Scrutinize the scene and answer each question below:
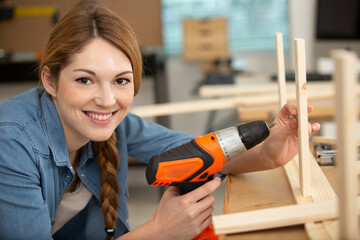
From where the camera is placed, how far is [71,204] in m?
1.33

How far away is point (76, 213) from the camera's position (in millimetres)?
1371

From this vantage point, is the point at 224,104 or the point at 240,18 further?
the point at 240,18

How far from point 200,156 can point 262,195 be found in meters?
0.17

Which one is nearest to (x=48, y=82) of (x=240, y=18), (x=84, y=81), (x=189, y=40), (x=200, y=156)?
(x=84, y=81)

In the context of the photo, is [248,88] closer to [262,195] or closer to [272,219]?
[262,195]

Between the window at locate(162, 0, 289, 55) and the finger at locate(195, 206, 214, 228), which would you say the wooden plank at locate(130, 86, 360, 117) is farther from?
the window at locate(162, 0, 289, 55)

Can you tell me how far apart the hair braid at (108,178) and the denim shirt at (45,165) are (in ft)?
0.14

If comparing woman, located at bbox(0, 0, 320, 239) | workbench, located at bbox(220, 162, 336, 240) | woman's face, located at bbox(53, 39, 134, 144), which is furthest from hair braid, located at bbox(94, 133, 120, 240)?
workbench, located at bbox(220, 162, 336, 240)

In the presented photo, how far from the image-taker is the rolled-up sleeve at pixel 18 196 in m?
1.00

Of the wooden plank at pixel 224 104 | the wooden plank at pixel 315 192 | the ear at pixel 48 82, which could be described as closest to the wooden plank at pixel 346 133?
the wooden plank at pixel 315 192

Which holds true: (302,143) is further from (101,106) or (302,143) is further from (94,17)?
(94,17)

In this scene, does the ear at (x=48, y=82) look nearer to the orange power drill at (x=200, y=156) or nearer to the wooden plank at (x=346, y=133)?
the orange power drill at (x=200, y=156)

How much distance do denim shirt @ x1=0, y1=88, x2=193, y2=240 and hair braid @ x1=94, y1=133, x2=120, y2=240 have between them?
0.04 meters

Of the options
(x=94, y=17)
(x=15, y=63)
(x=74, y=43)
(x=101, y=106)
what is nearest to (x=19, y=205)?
(x=101, y=106)
